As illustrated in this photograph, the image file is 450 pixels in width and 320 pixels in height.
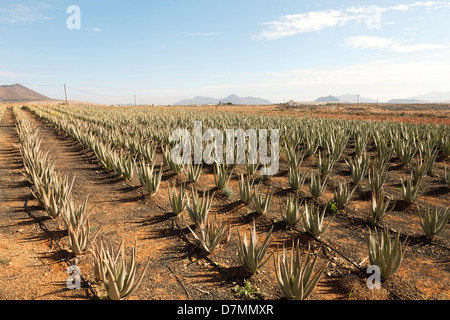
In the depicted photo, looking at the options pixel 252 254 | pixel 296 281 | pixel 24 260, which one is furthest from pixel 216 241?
pixel 24 260

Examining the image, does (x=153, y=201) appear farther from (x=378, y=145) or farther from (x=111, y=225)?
(x=378, y=145)

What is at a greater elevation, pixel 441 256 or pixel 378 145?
pixel 378 145

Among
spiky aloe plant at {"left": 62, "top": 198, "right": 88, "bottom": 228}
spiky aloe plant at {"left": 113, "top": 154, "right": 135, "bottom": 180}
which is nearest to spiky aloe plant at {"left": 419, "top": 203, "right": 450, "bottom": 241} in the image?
spiky aloe plant at {"left": 62, "top": 198, "right": 88, "bottom": 228}

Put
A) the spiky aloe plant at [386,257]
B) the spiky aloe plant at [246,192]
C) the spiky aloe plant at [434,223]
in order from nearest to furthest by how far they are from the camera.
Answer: the spiky aloe plant at [386,257] → the spiky aloe plant at [434,223] → the spiky aloe plant at [246,192]

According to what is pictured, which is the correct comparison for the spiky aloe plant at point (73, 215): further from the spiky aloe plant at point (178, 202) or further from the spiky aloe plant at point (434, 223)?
the spiky aloe plant at point (434, 223)

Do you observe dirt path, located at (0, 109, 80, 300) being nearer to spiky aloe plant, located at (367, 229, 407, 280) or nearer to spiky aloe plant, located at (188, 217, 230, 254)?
spiky aloe plant, located at (188, 217, 230, 254)

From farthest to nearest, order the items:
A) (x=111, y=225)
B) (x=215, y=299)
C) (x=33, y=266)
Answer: (x=111, y=225)
(x=33, y=266)
(x=215, y=299)

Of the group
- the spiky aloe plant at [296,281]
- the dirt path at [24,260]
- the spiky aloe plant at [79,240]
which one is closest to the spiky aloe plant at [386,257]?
the spiky aloe plant at [296,281]

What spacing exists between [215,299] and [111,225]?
7.25ft

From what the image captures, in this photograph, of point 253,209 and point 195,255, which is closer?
point 195,255

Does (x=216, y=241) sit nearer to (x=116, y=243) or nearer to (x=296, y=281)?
(x=296, y=281)

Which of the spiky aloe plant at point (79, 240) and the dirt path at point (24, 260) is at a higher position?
the spiky aloe plant at point (79, 240)

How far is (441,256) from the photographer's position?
3168 mm
